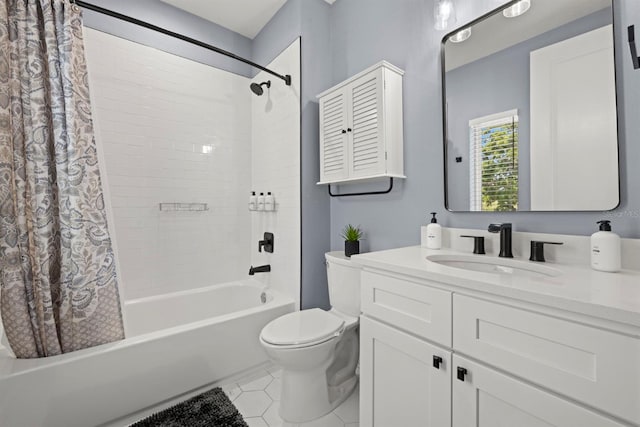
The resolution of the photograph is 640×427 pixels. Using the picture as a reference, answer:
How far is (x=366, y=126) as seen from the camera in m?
1.66

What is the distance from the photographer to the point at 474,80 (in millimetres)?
1341

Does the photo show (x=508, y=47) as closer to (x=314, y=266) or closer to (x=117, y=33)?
(x=314, y=266)

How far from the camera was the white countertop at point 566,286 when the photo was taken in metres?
0.60

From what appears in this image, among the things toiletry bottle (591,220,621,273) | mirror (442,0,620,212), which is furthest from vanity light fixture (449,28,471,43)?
toiletry bottle (591,220,621,273)

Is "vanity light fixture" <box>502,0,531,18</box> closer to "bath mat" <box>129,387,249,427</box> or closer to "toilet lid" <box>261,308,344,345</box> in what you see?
"toilet lid" <box>261,308,344,345</box>

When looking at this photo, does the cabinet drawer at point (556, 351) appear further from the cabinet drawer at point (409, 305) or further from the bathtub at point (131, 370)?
the bathtub at point (131, 370)

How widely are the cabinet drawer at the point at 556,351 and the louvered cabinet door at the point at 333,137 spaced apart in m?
1.16

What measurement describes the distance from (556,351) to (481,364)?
20cm

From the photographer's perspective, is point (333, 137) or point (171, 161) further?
point (171, 161)

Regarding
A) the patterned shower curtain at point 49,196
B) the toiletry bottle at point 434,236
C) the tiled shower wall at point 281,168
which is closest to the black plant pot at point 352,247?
the tiled shower wall at point 281,168

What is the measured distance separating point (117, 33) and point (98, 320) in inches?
78.2

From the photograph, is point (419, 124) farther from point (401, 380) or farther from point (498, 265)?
point (401, 380)

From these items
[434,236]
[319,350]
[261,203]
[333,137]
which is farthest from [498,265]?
[261,203]

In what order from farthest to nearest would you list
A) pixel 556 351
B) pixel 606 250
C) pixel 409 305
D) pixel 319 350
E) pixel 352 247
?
1. pixel 352 247
2. pixel 319 350
3. pixel 409 305
4. pixel 606 250
5. pixel 556 351
